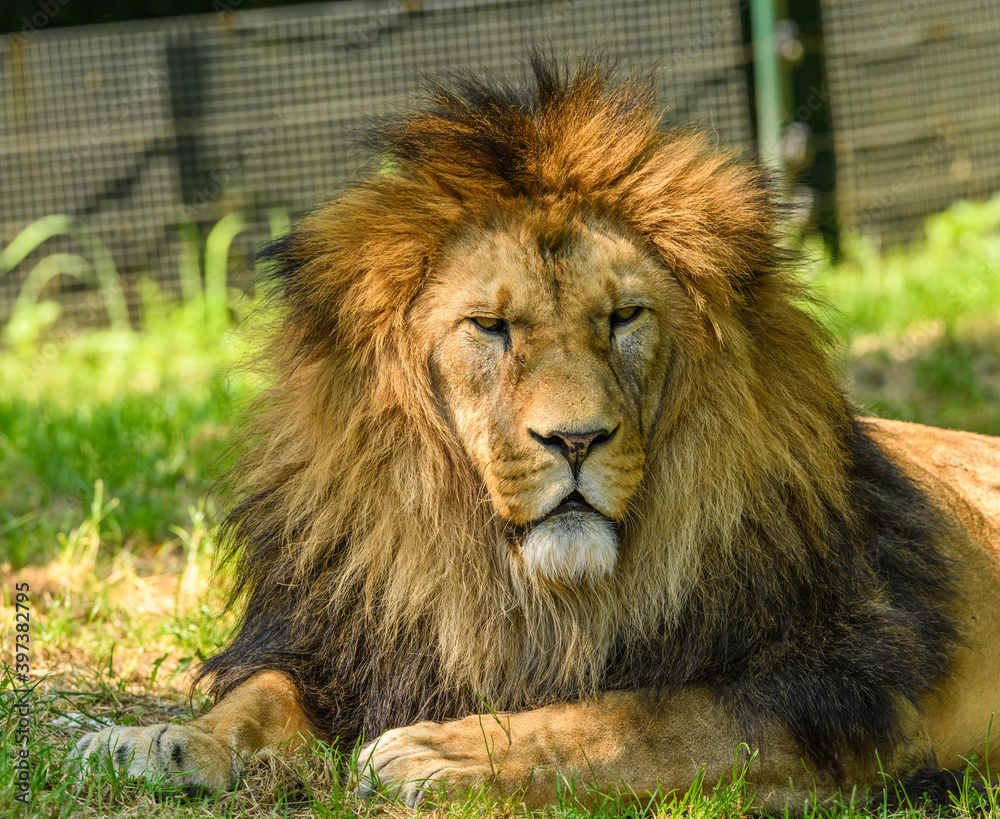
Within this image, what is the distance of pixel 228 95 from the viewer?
8.31 m

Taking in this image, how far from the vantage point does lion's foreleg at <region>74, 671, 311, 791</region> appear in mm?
2311

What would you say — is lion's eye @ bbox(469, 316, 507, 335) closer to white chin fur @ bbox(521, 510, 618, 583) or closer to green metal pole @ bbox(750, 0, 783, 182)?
white chin fur @ bbox(521, 510, 618, 583)

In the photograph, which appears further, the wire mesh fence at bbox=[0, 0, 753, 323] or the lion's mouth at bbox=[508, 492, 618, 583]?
the wire mesh fence at bbox=[0, 0, 753, 323]

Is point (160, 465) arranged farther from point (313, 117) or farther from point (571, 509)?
point (313, 117)

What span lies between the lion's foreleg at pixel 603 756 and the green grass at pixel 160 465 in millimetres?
50

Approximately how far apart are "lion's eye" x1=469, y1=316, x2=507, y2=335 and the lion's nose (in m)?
0.28

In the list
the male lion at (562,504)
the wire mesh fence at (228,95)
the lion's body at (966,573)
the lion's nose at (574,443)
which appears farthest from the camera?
the wire mesh fence at (228,95)

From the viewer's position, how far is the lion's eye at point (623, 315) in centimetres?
250

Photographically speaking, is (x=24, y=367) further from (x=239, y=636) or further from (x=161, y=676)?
(x=239, y=636)

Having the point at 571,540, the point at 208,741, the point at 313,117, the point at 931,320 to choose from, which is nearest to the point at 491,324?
the point at 571,540

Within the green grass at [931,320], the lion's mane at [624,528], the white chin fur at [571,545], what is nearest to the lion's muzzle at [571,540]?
the white chin fur at [571,545]

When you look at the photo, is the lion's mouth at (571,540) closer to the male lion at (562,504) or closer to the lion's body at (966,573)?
the male lion at (562,504)

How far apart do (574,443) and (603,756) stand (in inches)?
26.1

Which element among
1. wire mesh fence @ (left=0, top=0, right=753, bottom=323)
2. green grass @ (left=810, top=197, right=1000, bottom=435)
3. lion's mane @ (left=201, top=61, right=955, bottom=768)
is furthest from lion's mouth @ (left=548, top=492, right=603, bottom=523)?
wire mesh fence @ (left=0, top=0, right=753, bottom=323)
